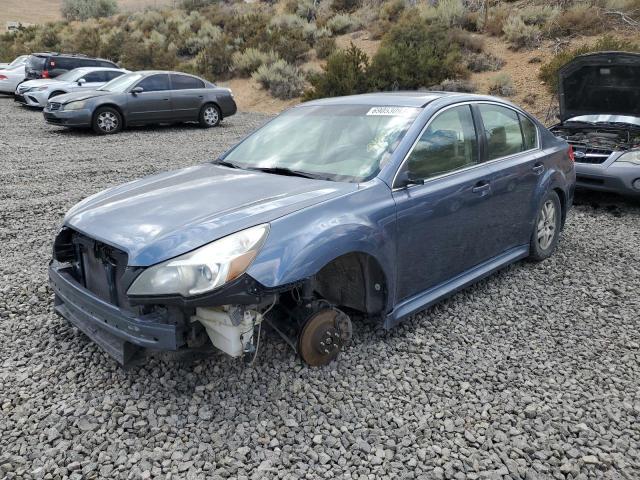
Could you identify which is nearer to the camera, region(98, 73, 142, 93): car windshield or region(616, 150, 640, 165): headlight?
region(616, 150, 640, 165): headlight

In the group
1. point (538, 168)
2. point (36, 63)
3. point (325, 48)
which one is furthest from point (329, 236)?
point (325, 48)

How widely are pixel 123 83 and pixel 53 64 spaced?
5.89m

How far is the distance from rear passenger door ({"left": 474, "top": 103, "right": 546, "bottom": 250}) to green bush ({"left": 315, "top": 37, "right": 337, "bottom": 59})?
18529 millimetres

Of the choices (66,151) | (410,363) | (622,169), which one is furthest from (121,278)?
(66,151)

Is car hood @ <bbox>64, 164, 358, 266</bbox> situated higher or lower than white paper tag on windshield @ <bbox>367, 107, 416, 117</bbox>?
lower

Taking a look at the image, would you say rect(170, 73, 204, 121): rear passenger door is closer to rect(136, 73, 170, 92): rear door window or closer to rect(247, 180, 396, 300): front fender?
rect(136, 73, 170, 92): rear door window

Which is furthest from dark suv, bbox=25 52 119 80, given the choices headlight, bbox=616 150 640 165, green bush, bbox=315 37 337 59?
headlight, bbox=616 150 640 165

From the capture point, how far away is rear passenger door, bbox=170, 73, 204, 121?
44.7ft

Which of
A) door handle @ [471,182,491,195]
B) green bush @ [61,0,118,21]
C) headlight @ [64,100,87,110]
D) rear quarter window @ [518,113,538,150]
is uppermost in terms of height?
green bush @ [61,0,118,21]

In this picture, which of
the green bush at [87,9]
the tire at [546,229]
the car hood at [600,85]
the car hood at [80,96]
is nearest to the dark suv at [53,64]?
the car hood at [80,96]

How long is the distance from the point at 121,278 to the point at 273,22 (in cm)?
2608

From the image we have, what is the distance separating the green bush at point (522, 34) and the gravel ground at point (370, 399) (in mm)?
16352

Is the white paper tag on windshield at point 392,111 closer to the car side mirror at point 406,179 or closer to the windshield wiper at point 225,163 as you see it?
the car side mirror at point 406,179

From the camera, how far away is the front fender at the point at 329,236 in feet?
9.09
